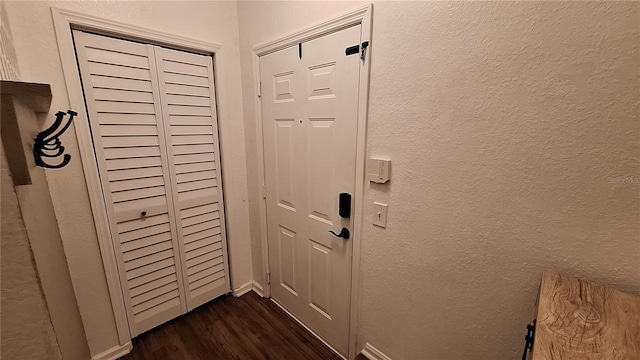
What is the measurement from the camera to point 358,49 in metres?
1.18

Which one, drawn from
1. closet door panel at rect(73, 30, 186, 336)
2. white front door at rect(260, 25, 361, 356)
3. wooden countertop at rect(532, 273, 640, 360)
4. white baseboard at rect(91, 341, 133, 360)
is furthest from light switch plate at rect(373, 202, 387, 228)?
white baseboard at rect(91, 341, 133, 360)

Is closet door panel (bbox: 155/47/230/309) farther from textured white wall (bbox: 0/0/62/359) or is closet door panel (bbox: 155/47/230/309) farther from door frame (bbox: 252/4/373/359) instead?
textured white wall (bbox: 0/0/62/359)

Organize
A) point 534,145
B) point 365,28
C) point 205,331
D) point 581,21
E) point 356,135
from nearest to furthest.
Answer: point 581,21
point 534,145
point 365,28
point 356,135
point 205,331

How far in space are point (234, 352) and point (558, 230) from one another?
1.85 m

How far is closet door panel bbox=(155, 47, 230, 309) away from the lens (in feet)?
5.25

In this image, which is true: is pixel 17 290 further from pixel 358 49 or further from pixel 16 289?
pixel 358 49

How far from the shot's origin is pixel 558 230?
0.79 m

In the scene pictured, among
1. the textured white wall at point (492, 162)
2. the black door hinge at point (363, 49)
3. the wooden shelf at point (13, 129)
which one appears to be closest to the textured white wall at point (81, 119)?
the textured white wall at point (492, 162)

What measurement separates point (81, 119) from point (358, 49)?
149cm

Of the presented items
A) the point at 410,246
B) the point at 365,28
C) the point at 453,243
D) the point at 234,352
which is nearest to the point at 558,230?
the point at 453,243

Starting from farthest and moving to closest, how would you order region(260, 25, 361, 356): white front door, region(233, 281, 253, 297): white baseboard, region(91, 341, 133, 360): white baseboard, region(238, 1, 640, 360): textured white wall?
region(233, 281, 253, 297): white baseboard → region(91, 341, 133, 360): white baseboard → region(260, 25, 361, 356): white front door → region(238, 1, 640, 360): textured white wall

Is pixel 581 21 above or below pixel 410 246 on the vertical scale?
above

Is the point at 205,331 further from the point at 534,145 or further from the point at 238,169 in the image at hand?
the point at 534,145

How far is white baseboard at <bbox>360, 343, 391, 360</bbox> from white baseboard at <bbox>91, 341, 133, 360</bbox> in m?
1.52
